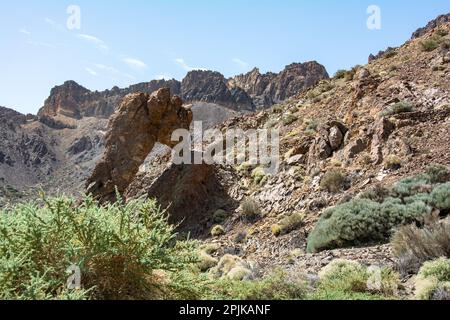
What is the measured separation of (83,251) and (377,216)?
7.75 meters

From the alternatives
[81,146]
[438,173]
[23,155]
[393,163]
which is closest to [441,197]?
[438,173]

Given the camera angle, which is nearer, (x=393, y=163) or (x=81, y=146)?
(x=393, y=163)

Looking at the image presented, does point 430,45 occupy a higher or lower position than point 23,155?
lower

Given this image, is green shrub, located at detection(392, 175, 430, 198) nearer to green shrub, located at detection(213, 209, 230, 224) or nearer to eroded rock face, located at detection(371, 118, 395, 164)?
eroded rock face, located at detection(371, 118, 395, 164)

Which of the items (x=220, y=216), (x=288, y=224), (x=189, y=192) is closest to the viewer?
(x=288, y=224)

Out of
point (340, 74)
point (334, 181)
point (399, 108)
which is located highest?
point (340, 74)

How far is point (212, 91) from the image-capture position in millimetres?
132250

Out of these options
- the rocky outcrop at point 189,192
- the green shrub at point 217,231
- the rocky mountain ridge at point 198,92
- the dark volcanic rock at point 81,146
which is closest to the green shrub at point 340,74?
the rocky outcrop at point 189,192

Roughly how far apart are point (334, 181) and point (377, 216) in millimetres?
3951

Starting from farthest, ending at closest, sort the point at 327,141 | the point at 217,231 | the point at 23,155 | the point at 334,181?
the point at 23,155
the point at 327,141
the point at 217,231
the point at 334,181

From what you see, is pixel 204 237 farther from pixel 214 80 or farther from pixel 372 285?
pixel 214 80

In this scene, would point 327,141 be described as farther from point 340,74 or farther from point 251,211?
point 340,74

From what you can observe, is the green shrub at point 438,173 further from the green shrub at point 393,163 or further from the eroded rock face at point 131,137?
the eroded rock face at point 131,137

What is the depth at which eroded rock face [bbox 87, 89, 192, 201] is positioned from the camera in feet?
63.0
